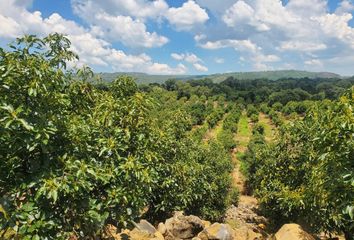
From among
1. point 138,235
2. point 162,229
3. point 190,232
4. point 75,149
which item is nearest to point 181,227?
point 190,232

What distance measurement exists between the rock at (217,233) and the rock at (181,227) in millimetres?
783

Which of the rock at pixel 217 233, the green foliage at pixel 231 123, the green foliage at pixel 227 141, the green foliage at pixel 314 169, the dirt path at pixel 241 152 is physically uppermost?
the green foliage at pixel 314 169

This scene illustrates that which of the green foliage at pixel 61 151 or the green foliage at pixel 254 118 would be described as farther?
the green foliage at pixel 254 118

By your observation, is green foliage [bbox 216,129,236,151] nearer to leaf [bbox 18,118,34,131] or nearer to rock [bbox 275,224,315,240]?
rock [bbox 275,224,315,240]

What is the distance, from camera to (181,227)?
20703 mm

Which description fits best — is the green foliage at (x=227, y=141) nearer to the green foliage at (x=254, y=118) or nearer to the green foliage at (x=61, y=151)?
the green foliage at (x=254, y=118)

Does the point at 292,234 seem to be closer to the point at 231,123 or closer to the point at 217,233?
the point at 217,233

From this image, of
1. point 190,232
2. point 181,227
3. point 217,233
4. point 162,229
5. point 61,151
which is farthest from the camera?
point 190,232

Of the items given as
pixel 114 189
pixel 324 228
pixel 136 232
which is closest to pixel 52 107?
pixel 114 189

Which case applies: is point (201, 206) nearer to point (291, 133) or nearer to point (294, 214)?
point (294, 214)

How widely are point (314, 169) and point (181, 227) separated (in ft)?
28.9

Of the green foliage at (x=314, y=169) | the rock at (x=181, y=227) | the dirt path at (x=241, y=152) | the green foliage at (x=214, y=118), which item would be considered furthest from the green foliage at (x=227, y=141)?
the rock at (x=181, y=227)

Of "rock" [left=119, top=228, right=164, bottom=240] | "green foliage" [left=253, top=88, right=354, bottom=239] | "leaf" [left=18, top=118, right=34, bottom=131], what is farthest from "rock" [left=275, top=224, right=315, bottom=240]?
"leaf" [left=18, top=118, right=34, bottom=131]

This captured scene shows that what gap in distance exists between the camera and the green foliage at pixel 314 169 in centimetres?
885
